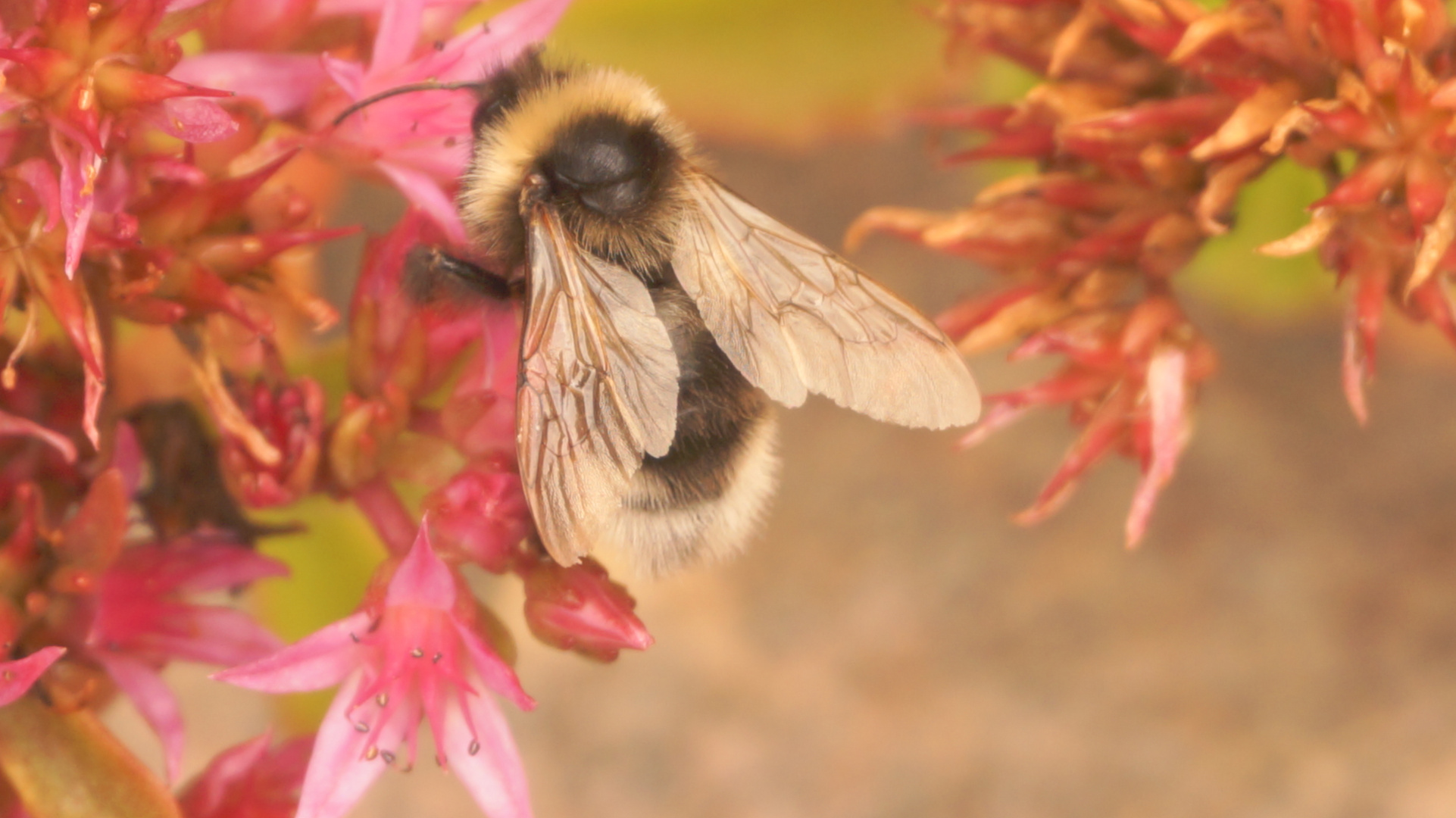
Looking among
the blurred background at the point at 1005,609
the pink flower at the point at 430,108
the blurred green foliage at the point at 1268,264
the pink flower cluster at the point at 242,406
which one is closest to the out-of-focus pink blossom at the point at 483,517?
the pink flower cluster at the point at 242,406

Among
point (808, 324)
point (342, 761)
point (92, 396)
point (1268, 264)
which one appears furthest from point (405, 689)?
point (1268, 264)

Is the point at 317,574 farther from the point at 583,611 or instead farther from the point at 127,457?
the point at 583,611

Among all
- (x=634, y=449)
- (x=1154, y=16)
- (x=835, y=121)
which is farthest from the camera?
(x=835, y=121)

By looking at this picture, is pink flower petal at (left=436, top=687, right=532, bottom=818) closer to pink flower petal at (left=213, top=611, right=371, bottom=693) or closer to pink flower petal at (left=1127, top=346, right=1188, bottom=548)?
pink flower petal at (left=213, top=611, right=371, bottom=693)

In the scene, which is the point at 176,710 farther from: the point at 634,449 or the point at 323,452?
the point at 634,449

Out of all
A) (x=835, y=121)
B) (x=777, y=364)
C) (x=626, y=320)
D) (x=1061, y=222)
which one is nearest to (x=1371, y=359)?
(x=1061, y=222)

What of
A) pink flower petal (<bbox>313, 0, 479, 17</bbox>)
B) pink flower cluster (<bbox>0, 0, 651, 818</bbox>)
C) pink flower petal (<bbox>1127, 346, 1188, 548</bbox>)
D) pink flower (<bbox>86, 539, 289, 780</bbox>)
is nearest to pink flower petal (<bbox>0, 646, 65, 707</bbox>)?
pink flower cluster (<bbox>0, 0, 651, 818</bbox>)
